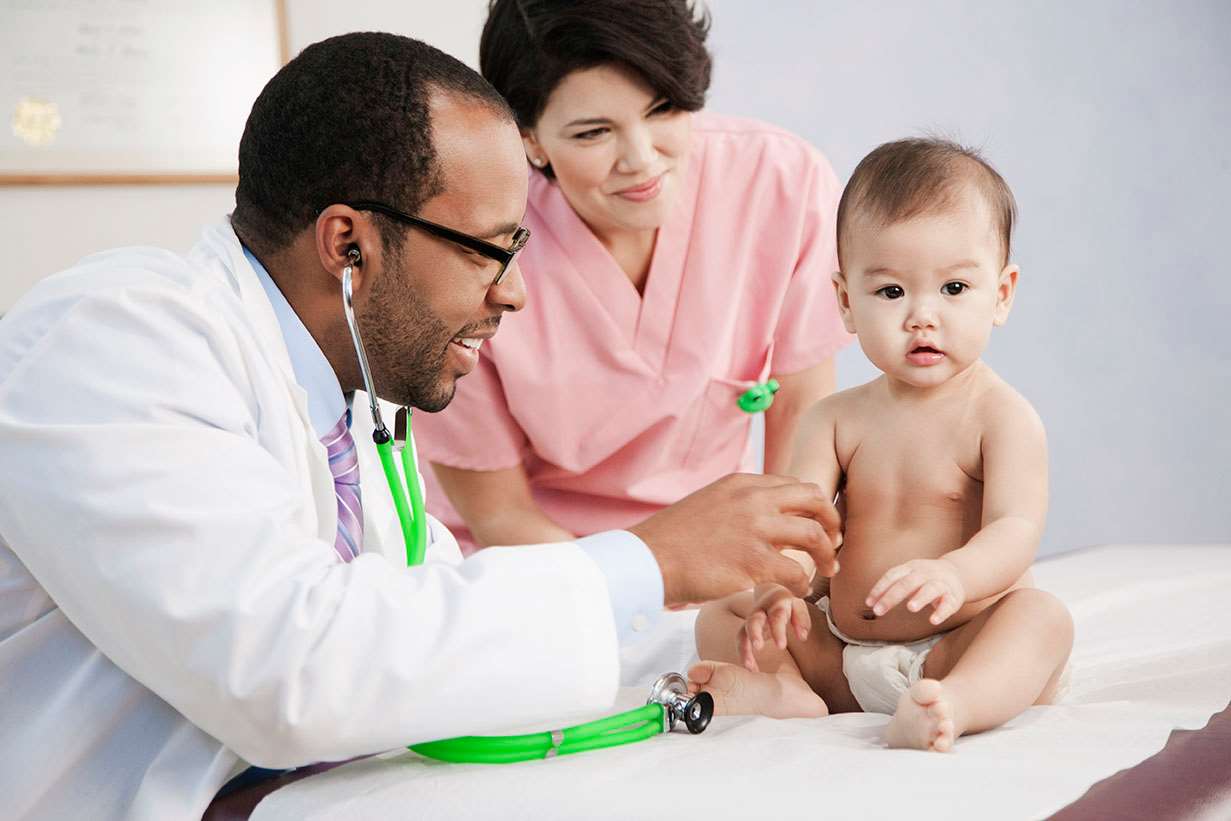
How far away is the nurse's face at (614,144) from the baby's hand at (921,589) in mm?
964

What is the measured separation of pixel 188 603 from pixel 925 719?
2.10 ft

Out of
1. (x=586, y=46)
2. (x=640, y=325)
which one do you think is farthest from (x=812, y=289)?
(x=586, y=46)

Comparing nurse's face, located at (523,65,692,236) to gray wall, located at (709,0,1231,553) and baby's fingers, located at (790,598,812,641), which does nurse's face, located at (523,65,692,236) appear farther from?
gray wall, located at (709,0,1231,553)

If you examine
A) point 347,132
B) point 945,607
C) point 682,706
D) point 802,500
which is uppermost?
point 347,132

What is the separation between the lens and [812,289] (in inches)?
90.8

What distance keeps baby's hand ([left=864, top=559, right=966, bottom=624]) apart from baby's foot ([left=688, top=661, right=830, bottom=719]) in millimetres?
214

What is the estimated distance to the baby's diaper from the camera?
4.72ft

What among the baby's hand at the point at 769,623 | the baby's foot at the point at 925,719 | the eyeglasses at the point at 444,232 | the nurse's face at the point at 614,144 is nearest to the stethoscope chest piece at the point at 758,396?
the nurse's face at the point at 614,144

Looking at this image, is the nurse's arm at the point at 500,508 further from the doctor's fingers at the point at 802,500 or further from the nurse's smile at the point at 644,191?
the doctor's fingers at the point at 802,500

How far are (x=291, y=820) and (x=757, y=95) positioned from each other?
9.50 ft

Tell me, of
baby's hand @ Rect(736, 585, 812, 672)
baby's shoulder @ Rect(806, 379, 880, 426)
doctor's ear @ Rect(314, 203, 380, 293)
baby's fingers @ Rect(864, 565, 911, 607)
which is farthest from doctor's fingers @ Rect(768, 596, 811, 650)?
doctor's ear @ Rect(314, 203, 380, 293)

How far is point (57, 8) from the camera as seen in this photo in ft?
10.4

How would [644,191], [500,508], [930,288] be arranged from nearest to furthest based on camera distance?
[930,288], [644,191], [500,508]

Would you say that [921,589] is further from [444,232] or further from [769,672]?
[444,232]
